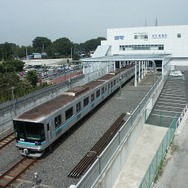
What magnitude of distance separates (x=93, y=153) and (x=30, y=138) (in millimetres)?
3063

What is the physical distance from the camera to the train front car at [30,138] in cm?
1150

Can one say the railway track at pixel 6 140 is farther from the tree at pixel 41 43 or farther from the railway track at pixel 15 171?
the tree at pixel 41 43

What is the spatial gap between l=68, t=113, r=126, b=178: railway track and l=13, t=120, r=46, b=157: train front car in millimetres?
2014

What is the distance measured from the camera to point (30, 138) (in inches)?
459

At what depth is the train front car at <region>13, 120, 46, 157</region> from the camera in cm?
1150

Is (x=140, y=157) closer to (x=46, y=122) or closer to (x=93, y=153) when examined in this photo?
(x=93, y=153)

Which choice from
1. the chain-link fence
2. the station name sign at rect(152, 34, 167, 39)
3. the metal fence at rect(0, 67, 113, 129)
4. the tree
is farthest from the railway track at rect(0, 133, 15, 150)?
the tree

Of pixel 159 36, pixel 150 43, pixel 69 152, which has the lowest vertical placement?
pixel 69 152

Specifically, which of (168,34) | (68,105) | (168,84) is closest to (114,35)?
(168,34)

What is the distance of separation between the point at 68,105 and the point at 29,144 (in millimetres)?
3395

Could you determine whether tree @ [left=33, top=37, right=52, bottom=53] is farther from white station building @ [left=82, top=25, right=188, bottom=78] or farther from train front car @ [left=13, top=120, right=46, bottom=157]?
train front car @ [left=13, top=120, right=46, bottom=157]

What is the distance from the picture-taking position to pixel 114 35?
53656 millimetres

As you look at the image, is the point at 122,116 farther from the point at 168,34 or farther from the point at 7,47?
the point at 7,47

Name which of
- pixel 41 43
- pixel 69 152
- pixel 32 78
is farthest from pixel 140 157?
pixel 41 43
